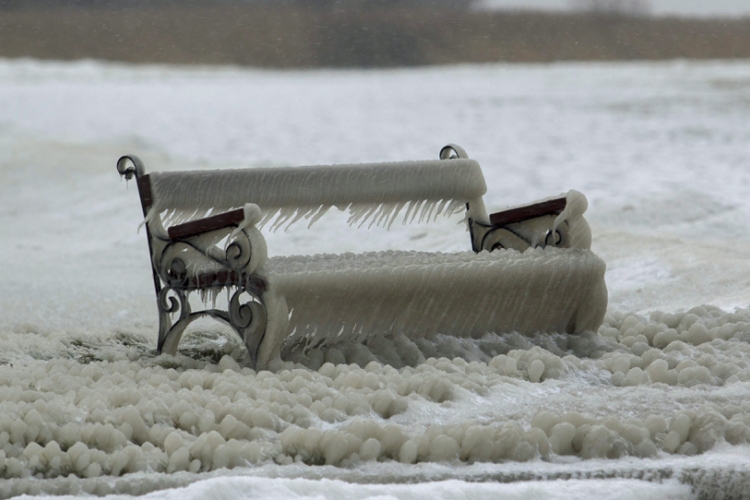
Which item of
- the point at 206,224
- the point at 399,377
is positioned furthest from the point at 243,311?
the point at 399,377

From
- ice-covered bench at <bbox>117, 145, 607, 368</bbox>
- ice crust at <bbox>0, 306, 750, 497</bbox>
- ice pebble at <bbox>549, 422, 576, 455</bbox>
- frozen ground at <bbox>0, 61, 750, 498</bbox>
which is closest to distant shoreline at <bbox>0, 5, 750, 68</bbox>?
frozen ground at <bbox>0, 61, 750, 498</bbox>

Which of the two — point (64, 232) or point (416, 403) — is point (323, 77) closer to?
point (64, 232)

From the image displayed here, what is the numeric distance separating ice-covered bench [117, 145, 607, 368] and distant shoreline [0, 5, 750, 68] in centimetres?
1279

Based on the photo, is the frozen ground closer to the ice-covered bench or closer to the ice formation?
the ice-covered bench

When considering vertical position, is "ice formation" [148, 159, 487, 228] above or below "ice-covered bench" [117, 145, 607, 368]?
above

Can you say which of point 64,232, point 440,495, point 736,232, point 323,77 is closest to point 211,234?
point 440,495

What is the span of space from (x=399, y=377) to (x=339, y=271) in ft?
1.23

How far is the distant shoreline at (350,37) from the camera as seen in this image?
15992mm

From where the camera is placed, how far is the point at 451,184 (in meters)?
3.33

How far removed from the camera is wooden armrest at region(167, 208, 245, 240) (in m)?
2.65

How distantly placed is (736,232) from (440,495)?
362 centimetres

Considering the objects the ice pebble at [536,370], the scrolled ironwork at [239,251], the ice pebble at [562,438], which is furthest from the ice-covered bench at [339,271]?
the ice pebble at [562,438]

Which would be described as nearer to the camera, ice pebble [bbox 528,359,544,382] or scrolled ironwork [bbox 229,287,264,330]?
ice pebble [bbox 528,359,544,382]

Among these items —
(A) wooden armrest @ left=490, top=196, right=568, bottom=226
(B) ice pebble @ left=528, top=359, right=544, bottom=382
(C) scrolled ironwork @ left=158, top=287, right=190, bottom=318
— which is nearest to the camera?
(B) ice pebble @ left=528, top=359, right=544, bottom=382
